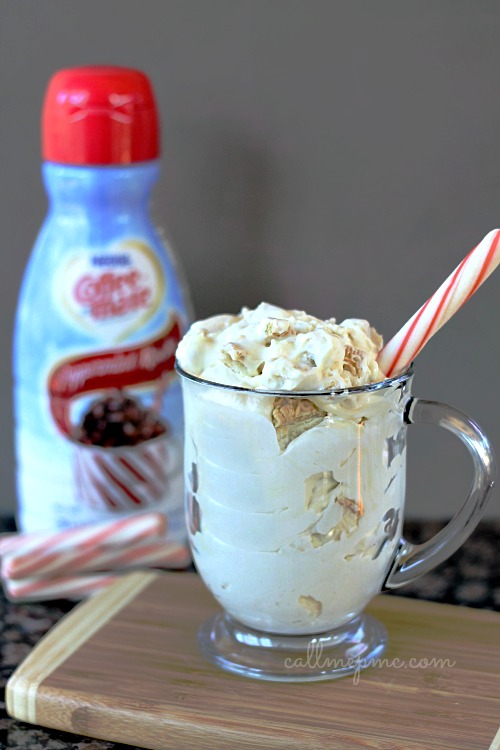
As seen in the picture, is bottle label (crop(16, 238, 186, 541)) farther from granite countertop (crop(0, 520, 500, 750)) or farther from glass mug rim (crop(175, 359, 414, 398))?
glass mug rim (crop(175, 359, 414, 398))

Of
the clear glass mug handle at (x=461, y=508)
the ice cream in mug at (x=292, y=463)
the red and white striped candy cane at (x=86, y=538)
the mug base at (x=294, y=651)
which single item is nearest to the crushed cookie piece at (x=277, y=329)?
the ice cream in mug at (x=292, y=463)

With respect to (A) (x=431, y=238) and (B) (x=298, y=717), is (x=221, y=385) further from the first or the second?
(A) (x=431, y=238)

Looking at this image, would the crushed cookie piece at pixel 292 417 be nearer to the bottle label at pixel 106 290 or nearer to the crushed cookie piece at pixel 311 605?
the crushed cookie piece at pixel 311 605

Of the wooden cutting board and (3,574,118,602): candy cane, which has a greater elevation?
the wooden cutting board

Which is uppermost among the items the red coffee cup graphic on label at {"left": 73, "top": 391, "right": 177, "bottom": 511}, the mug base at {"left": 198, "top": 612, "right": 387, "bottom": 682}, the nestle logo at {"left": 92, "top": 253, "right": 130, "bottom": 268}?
the nestle logo at {"left": 92, "top": 253, "right": 130, "bottom": 268}

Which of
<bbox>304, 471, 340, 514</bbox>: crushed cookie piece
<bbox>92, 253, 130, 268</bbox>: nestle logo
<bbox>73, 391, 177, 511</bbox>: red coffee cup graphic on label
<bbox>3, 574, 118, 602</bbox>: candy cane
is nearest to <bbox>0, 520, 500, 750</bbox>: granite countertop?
<bbox>3, 574, 118, 602</bbox>: candy cane

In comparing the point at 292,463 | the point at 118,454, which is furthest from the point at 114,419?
the point at 292,463
